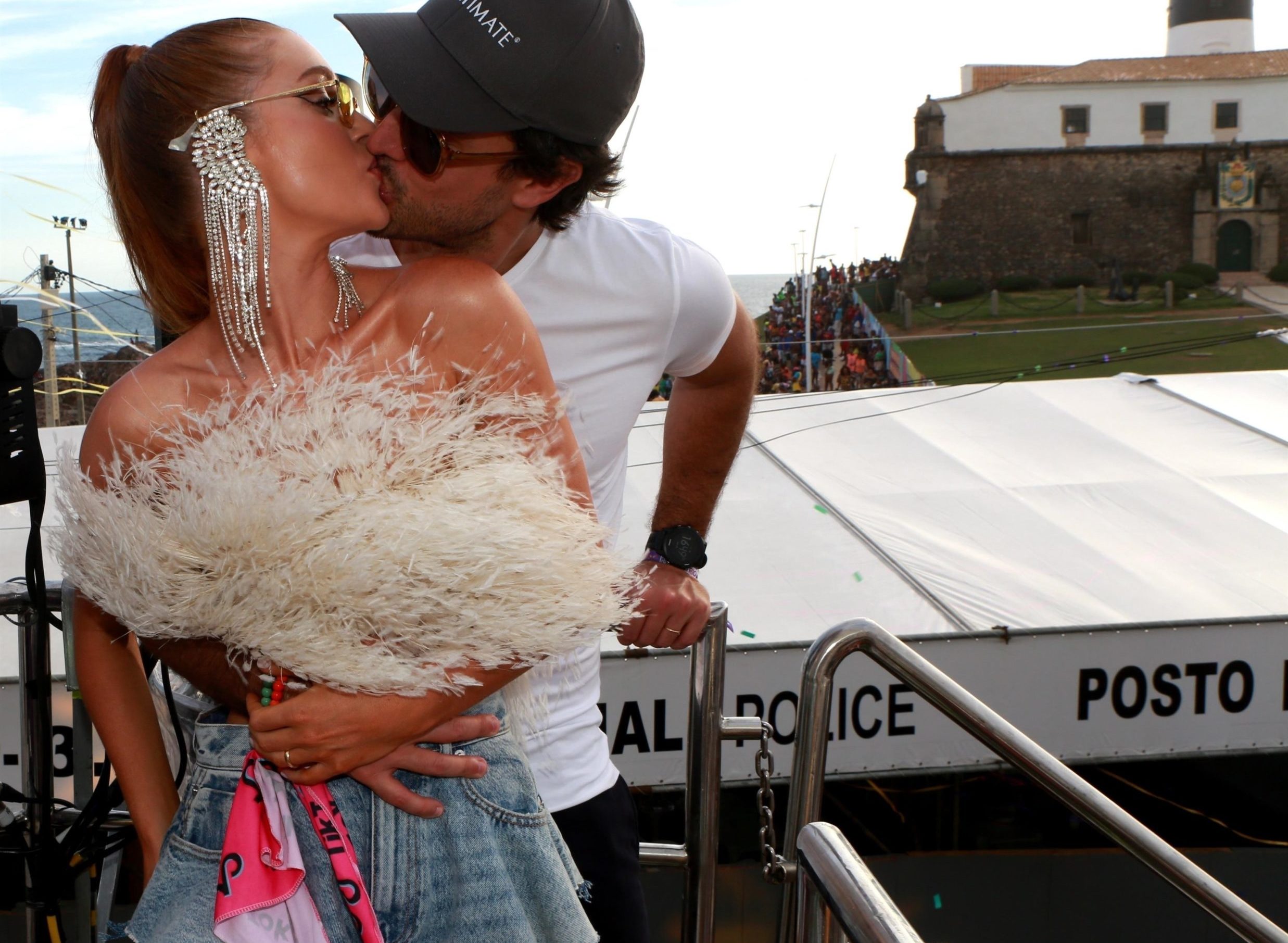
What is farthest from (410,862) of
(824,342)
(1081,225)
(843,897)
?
(1081,225)

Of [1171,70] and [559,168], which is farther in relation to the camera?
[1171,70]

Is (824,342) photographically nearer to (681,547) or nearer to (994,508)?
(994,508)

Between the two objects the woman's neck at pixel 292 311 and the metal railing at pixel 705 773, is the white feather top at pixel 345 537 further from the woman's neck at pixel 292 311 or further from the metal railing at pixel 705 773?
the metal railing at pixel 705 773

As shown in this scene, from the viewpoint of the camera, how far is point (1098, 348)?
3234 cm

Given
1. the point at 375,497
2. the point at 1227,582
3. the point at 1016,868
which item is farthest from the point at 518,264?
the point at 1016,868

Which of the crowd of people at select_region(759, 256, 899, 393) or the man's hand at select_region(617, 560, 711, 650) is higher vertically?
the man's hand at select_region(617, 560, 711, 650)

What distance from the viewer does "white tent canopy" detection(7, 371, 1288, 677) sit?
4.27 m

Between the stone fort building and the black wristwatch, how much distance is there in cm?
4025

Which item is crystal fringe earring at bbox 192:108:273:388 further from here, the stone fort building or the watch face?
the stone fort building

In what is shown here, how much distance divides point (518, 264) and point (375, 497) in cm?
70

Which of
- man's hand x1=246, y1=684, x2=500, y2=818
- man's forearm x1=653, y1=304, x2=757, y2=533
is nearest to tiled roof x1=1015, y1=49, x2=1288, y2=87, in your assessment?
man's forearm x1=653, y1=304, x2=757, y2=533

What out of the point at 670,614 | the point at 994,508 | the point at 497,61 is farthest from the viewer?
the point at 994,508

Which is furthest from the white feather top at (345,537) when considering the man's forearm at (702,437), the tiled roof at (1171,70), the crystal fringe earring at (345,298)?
the tiled roof at (1171,70)

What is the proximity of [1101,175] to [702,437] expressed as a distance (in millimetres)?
44104
